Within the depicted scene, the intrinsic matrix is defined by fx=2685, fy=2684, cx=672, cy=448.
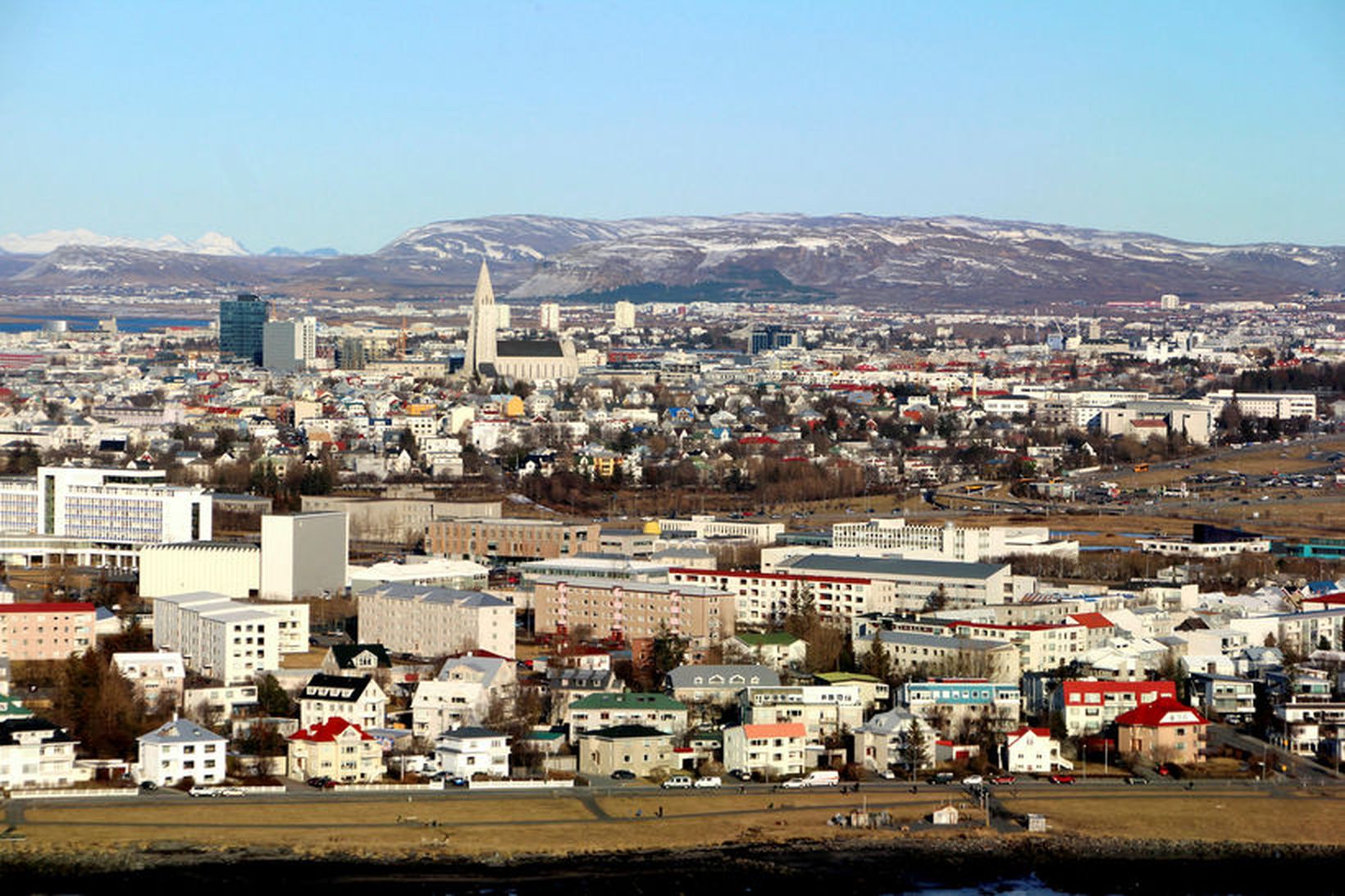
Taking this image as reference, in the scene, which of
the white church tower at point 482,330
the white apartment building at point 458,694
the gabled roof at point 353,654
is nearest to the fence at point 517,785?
the white apartment building at point 458,694

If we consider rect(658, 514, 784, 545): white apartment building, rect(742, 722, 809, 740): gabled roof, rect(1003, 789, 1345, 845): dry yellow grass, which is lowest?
rect(1003, 789, 1345, 845): dry yellow grass

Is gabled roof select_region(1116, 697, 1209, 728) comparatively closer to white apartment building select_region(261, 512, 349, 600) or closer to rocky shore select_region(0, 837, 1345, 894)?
rocky shore select_region(0, 837, 1345, 894)

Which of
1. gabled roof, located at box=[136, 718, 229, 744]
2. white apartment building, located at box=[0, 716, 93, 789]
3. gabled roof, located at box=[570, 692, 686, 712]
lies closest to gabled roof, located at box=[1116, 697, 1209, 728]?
gabled roof, located at box=[570, 692, 686, 712]

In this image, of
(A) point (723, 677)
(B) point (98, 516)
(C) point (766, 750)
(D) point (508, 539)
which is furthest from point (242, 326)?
(C) point (766, 750)

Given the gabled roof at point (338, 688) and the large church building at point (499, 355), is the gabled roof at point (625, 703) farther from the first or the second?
the large church building at point (499, 355)

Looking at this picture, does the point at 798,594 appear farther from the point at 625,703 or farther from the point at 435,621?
the point at 625,703

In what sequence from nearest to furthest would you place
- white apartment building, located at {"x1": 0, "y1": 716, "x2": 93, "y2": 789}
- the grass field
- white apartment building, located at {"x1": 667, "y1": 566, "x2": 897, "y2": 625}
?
the grass field
white apartment building, located at {"x1": 0, "y1": 716, "x2": 93, "y2": 789}
white apartment building, located at {"x1": 667, "y1": 566, "x2": 897, "y2": 625}
